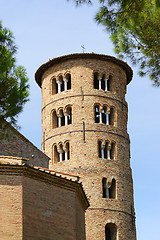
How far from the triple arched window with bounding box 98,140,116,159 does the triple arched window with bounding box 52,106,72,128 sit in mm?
2711

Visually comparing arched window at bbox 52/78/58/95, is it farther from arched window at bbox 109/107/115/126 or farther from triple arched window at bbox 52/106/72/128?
arched window at bbox 109/107/115/126

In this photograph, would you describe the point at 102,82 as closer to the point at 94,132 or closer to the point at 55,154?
the point at 94,132

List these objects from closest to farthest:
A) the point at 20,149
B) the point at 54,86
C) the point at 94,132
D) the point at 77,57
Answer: the point at 20,149 < the point at 94,132 < the point at 77,57 < the point at 54,86

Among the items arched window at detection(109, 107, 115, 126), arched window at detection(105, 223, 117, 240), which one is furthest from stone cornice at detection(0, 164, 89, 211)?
arched window at detection(109, 107, 115, 126)

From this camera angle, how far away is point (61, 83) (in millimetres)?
31625

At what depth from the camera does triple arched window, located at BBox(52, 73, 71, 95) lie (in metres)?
31.4

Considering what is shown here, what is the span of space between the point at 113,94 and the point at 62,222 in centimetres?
1597

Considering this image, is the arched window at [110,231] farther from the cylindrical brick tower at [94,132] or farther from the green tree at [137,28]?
the green tree at [137,28]

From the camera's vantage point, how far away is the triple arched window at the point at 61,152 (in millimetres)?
29766

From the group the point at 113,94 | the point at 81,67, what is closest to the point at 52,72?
the point at 81,67

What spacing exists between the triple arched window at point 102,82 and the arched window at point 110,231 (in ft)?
28.8

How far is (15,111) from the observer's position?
12.6m

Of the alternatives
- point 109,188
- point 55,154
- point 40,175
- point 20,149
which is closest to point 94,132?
point 55,154

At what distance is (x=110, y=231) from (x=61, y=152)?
5742 mm
